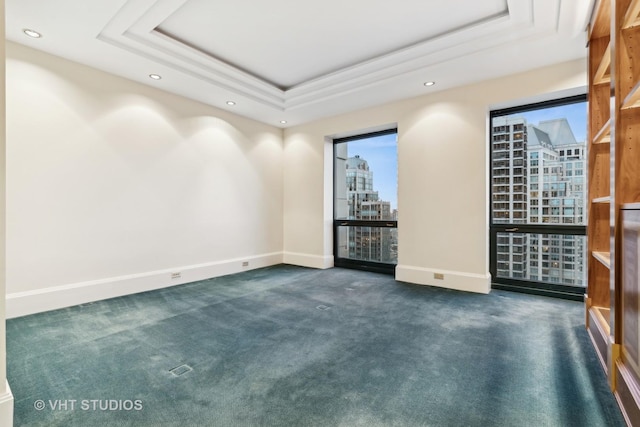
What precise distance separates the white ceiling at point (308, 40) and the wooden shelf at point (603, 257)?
77.3 inches

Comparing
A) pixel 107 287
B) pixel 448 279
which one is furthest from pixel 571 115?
pixel 107 287

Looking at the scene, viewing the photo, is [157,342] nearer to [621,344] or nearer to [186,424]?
[186,424]

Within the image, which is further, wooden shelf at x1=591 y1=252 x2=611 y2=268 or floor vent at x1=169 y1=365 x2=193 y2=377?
wooden shelf at x1=591 y1=252 x2=611 y2=268

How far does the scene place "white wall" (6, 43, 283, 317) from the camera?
2.99 metres

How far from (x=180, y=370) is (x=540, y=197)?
A: 4141 mm

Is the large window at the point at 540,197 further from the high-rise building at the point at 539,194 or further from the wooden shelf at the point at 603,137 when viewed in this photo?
the wooden shelf at the point at 603,137

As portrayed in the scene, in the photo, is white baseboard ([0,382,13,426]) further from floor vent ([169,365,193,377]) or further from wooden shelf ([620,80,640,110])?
wooden shelf ([620,80,640,110])

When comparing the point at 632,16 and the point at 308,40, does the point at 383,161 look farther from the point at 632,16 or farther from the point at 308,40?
the point at 632,16

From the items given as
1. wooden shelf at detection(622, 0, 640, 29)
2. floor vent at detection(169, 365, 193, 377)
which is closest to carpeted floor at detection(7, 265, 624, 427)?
floor vent at detection(169, 365, 193, 377)

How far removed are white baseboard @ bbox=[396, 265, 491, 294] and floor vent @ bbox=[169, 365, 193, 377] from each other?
3112 millimetres

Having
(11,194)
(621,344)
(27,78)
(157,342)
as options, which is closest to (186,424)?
(157,342)

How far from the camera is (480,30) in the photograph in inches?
113

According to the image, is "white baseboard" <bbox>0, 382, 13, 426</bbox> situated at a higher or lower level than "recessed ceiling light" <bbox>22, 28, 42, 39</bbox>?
lower

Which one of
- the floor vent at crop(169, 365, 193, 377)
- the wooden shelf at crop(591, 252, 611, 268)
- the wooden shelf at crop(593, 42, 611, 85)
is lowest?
the floor vent at crop(169, 365, 193, 377)
